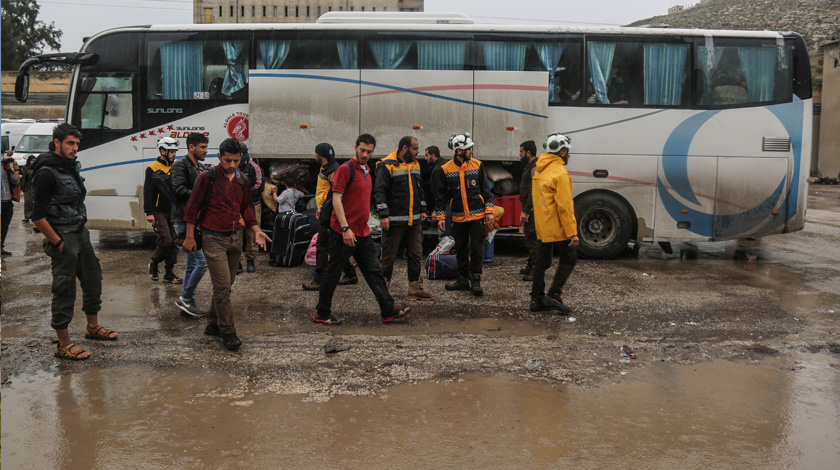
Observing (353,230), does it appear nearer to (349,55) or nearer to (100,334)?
(100,334)

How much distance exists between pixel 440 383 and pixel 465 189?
3318mm

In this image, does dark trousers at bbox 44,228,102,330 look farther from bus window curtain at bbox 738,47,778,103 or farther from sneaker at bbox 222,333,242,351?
bus window curtain at bbox 738,47,778,103

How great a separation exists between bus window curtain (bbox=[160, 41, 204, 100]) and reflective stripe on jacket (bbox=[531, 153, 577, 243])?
6.45 metres

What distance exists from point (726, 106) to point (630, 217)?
2244mm

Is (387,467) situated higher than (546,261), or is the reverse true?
(546,261)

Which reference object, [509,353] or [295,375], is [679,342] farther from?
[295,375]

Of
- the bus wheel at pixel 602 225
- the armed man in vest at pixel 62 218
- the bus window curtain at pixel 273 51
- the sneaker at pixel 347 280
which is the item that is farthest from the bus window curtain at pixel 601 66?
the armed man in vest at pixel 62 218

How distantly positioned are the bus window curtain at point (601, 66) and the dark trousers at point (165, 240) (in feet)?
22.0

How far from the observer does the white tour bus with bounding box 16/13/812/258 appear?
1116 cm

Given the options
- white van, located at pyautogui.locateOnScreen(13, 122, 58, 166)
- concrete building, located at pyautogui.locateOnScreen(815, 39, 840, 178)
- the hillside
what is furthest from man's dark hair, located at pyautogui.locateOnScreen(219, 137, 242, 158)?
the hillside

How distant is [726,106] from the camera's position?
1114 centimetres

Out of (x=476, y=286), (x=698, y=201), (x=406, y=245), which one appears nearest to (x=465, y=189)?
(x=406, y=245)

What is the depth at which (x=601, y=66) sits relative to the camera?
11.3 m

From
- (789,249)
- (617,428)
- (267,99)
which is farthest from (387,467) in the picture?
(789,249)
